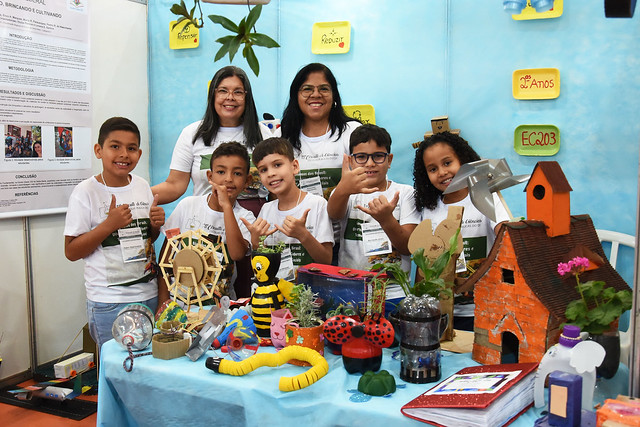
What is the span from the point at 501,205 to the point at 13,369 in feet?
9.62

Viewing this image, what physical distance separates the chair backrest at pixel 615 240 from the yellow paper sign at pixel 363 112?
1424 millimetres

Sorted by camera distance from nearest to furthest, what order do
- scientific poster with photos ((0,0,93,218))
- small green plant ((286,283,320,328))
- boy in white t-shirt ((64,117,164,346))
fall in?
small green plant ((286,283,320,328)) → boy in white t-shirt ((64,117,164,346)) → scientific poster with photos ((0,0,93,218))

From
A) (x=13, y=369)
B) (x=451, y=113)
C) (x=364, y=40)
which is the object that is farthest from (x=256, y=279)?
(x=13, y=369)

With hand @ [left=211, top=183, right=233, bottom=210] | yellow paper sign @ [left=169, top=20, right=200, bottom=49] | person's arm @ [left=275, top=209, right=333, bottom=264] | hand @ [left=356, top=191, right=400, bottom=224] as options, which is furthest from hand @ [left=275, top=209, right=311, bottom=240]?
yellow paper sign @ [left=169, top=20, right=200, bottom=49]

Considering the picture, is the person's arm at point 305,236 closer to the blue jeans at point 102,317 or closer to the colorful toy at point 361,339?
the colorful toy at point 361,339

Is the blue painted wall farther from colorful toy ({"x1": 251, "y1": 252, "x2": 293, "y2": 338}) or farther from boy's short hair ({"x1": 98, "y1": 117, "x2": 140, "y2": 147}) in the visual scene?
colorful toy ({"x1": 251, "y1": 252, "x2": 293, "y2": 338})

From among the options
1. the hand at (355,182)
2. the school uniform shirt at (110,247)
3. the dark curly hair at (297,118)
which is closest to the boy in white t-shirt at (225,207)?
the school uniform shirt at (110,247)

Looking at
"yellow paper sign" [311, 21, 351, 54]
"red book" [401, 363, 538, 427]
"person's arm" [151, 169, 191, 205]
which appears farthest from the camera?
"yellow paper sign" [311, 21, 351, 54]

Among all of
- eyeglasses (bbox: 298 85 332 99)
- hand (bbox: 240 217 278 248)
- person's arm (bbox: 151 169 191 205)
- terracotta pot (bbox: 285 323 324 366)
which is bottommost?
terracotta pot (bbox: 285 323 324 366)

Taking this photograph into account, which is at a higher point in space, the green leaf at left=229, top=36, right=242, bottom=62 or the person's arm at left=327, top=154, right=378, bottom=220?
the green leaf at left=229, top=36, right=242, bottom=62

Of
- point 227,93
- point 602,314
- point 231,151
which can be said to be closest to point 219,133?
point 227,93

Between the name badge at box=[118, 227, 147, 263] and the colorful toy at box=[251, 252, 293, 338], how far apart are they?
878 millimetres

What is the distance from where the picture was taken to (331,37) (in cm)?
344

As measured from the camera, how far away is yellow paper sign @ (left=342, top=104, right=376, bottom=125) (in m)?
3.39
